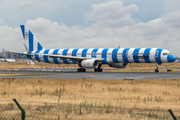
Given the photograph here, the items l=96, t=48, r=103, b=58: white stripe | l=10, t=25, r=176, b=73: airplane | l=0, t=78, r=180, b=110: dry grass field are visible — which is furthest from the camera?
l=96, t=48, r=103, b=58: white stripe

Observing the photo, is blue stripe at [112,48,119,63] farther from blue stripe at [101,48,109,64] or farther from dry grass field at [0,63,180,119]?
dry grass field at [0,63,180,119]

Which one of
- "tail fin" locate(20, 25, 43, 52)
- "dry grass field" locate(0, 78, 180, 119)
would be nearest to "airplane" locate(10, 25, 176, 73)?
"tail fin" locate(20, 25, 43, 52)

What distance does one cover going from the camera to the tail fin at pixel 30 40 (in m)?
56.7

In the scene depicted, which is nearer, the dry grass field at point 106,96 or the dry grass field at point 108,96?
the dry grass field at point 106,96

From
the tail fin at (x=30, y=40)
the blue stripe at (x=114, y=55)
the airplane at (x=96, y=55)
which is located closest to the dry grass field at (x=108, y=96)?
the airplane at (x=96, y=55)

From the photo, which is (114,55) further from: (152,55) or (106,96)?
(106,96)

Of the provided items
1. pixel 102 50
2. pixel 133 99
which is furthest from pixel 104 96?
pixel 102 50

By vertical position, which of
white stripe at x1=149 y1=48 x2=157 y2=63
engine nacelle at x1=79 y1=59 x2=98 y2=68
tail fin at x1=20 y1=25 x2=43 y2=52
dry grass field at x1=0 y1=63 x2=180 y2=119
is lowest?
dry grass field at x1=0 y1=63 x2=180 y2=119

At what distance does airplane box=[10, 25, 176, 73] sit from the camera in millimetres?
41188

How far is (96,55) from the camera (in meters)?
47.4

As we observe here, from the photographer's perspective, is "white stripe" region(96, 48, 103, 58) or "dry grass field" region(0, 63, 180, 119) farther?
"white stripe" region(96, 48, 103, 58)

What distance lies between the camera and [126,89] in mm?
19891

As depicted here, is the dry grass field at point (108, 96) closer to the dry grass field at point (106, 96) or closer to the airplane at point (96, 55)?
the dry grass field at point (106, 96)

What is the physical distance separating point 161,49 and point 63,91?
2687 cm
